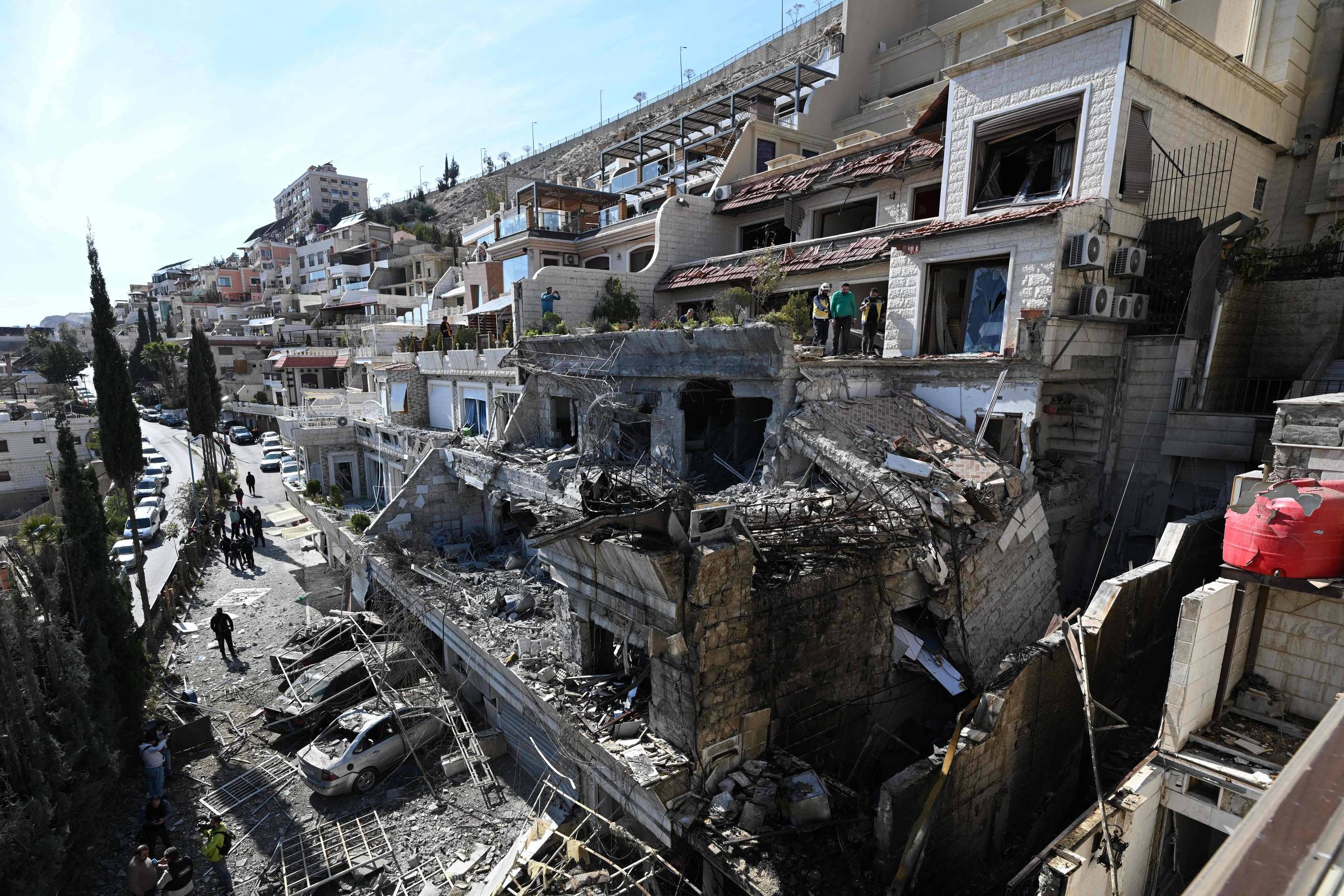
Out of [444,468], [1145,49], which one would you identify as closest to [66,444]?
[444,468]

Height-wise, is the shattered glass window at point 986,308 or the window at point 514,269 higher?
the window at point 514,269

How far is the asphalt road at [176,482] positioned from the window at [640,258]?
1753cm

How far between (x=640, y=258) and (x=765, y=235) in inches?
188

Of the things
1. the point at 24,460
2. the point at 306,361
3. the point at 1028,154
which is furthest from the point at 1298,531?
the point at 24,460

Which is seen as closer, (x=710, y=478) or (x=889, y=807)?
(x=889, y=807)

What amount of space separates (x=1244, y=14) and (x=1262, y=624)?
16.0m

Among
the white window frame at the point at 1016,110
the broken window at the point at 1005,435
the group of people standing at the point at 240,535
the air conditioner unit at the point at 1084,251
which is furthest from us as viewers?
the group of people standing at the point at 240,535

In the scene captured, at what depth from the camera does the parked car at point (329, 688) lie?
47.9 ft

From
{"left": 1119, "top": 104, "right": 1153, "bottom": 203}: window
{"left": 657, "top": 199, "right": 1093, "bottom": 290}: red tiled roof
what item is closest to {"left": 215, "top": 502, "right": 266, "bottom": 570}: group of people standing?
{"left": 657, "top": 199, "right": 1093, "bottom": 290}: red tiled roof

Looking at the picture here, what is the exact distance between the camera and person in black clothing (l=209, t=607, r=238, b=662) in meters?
17.4

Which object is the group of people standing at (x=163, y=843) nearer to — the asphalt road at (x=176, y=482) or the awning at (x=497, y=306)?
the asphalt road at (x=176, y=482)

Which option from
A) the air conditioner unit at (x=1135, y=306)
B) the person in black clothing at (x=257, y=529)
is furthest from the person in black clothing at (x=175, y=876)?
the person in black clothing at (x=257, y=529)

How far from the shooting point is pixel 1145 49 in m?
11.8

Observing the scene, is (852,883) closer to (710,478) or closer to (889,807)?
(889,807)
